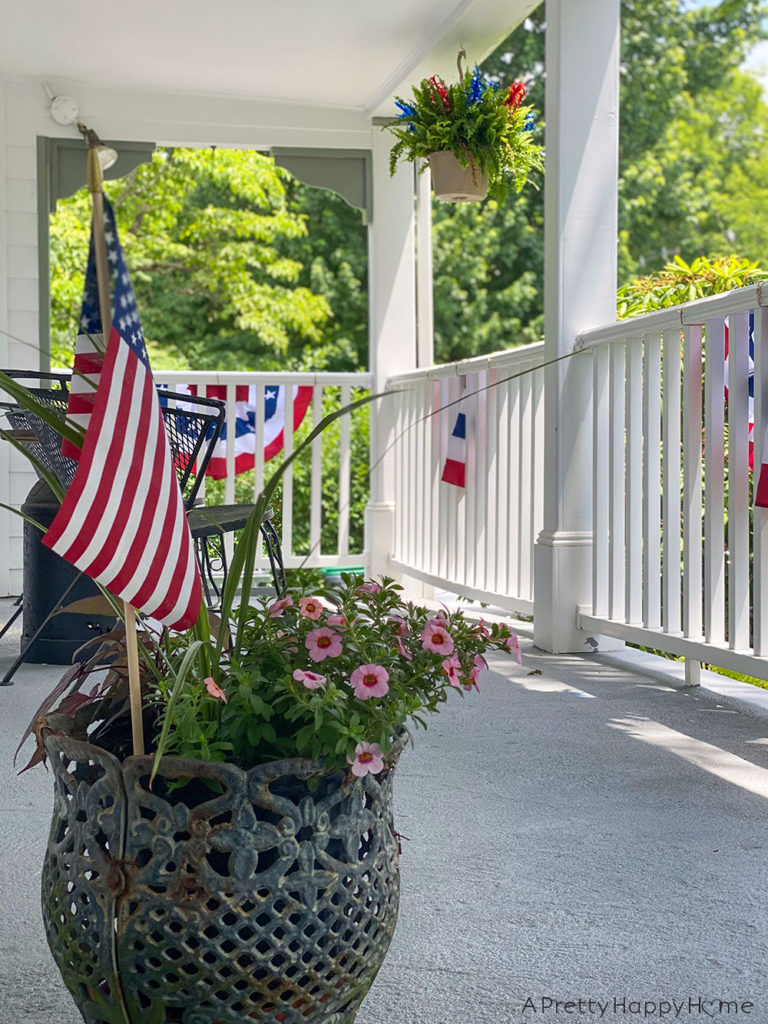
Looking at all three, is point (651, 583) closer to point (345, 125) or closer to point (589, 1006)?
point (589, 1006)

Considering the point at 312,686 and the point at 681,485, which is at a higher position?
the point at 681,485

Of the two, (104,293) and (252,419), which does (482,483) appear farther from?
(104,293)

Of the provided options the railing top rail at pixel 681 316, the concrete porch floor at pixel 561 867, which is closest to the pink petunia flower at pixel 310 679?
the concrete porch floor at pixel 561 867

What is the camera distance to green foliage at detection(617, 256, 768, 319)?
12.6ft

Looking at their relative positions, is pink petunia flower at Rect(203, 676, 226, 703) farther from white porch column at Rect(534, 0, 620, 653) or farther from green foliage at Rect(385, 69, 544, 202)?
green foliage at Rect(385, 69, 544, 202)

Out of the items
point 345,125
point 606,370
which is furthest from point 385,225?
point 606,370

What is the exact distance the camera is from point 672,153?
14.6 meters

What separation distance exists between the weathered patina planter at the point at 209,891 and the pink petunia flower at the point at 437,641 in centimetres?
16

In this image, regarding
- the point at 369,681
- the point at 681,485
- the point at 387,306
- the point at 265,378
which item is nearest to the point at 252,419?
the point at 265,378

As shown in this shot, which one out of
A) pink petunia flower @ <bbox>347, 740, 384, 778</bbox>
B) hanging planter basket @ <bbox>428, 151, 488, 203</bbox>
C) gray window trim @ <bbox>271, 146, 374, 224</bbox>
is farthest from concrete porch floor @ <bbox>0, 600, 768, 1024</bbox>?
gray window trim @ <bbox>271, 146, 374, 224</bbox>

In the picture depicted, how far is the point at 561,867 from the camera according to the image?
1851 mm

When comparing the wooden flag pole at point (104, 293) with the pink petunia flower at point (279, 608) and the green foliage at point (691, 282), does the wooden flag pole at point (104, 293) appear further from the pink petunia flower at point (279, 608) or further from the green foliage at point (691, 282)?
the green foliage at point (691, 282)

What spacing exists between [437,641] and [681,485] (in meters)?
2.13

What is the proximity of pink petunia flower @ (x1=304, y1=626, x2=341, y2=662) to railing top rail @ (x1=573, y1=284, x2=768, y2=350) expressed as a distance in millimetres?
1795
